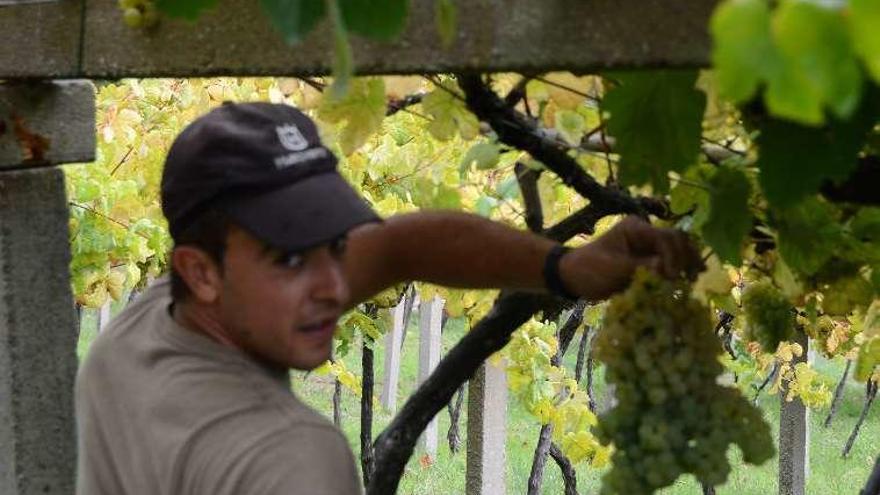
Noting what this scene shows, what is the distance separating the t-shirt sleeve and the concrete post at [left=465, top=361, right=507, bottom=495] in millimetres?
4089

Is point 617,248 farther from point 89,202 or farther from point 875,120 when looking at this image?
point 89,202

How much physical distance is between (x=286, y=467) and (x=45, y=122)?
3.82ft

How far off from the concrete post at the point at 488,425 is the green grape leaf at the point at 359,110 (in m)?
3.51

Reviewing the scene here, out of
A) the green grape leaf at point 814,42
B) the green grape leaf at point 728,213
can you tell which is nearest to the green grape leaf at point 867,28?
the green grape leaf at point 814,42

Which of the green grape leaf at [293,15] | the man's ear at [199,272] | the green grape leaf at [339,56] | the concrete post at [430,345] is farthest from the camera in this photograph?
the concrete post at [430,345]

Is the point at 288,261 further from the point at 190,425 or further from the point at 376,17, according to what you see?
the point at 376,17

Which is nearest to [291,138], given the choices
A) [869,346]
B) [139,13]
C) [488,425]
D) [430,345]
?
[139,13]

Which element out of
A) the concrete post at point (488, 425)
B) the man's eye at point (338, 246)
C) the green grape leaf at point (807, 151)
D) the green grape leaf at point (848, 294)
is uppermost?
the green grape leaf at point (807, 151)

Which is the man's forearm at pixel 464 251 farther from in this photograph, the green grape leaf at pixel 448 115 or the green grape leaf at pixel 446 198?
the green grape leaf at pixel 446 198

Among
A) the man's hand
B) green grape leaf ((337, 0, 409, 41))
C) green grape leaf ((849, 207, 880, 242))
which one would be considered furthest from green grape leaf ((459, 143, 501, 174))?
green grape leaf ((337, 0, 409, 41))

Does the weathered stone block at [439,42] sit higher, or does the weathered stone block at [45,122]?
the weathered stone block at [439,42]

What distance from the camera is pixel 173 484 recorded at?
1.72 metres

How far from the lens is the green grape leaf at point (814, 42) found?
803mm

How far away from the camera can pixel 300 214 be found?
1.75 metres
